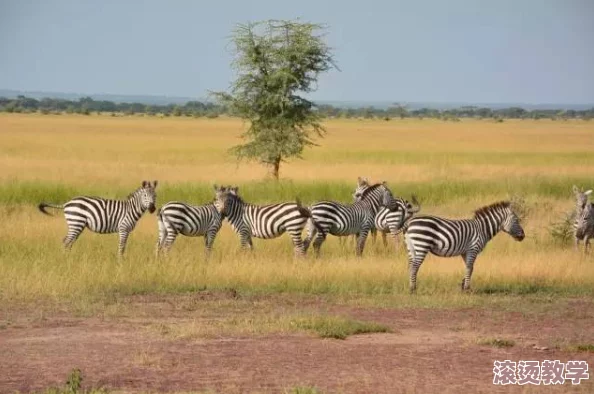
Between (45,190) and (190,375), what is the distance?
54.8 ft

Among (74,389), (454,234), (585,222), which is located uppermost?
(454,234)

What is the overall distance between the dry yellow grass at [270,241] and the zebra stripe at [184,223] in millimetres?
348

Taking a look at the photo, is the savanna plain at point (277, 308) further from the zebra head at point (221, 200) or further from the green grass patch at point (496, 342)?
the zebra head at point (221, 200)

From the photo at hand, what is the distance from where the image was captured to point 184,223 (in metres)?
17.0

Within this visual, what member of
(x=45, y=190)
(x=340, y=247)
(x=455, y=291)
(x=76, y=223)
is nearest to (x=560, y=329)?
(x=455, y=291)

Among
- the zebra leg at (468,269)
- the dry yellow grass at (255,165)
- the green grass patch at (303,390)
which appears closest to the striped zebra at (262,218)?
the zebra leg at (468,269)

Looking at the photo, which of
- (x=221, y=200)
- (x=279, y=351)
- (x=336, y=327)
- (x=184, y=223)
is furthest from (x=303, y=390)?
(x=221, y=200)

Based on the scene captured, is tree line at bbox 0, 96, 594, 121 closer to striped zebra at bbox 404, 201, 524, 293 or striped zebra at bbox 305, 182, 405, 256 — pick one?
striped zebra at bbox 305, 182, 405, 256

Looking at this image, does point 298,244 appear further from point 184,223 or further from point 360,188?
point 360,188

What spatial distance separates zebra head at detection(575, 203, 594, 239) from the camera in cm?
1788

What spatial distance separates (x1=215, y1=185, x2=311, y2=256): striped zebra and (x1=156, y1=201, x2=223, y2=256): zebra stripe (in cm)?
29

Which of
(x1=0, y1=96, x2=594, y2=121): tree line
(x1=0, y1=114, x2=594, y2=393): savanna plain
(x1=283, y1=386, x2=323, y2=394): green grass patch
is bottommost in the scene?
(x1=0, y1=96, x2=594, y2=121): tree line

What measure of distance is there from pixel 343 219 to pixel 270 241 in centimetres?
243

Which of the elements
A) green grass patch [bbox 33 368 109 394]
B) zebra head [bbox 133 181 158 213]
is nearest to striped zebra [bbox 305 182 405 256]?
zebra head [bbox 133 181 158 213]
